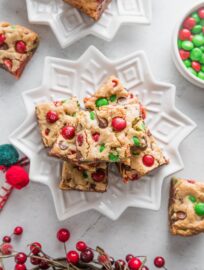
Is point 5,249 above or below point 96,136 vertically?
below

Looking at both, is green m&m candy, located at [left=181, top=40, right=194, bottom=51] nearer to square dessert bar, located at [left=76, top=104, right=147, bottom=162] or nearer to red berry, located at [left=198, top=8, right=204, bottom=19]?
red berry, located at [left=198, top=8, right=204, bottom=19]

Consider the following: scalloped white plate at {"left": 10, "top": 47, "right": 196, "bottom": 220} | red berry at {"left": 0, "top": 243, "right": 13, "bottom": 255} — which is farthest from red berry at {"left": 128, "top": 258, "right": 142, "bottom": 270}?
red berry at {"left": 0, "top": 243, "right": 13, "bottom": 255}

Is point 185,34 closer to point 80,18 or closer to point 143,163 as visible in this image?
point 80,18

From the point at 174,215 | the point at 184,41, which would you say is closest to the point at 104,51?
the point at 184,41

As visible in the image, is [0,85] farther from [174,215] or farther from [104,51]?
[174,215]

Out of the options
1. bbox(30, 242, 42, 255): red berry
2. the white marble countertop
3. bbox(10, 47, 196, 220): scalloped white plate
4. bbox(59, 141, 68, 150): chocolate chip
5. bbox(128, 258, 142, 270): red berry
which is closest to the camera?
bbox(30, 242, 42, 255): red berry

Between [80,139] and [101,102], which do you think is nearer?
[80,139]

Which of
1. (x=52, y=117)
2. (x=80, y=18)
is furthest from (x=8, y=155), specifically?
(x=80, y=18)
